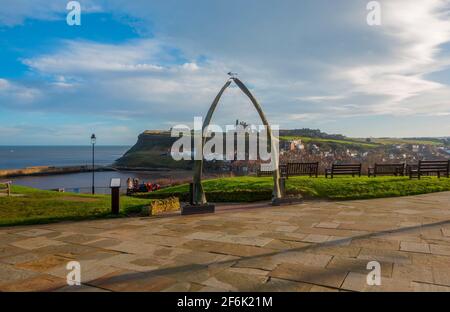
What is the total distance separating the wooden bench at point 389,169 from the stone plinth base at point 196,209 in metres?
12.6

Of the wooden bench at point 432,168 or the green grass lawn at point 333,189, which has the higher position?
the wooden bench at point 432,168

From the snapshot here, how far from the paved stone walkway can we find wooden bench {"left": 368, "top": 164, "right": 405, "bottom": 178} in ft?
35.3

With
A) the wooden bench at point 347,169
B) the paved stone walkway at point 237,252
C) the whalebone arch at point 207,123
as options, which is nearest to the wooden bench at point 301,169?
the wooden bench at point 347,169

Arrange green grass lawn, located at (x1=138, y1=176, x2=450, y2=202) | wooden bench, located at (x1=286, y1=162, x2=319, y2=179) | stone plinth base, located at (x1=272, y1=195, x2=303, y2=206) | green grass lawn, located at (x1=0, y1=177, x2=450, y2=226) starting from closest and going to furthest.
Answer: green grass lawn, located at (x1=0, y1=177, x2=450, y2=226) → stone plinth base, located at (x1=272, y1=195, x2=303, y2=206) → green grass lawn, located at (x1=138, y1=176, x2=450, y2=202) → wooden bench, located at (x1=286, y1=162, x2=319, y2=179)

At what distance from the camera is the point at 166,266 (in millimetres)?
5344

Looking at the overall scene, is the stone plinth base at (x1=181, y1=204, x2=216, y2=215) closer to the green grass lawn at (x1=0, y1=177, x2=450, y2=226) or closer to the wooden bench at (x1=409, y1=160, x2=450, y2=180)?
the green grass lawn at (x1=0, y1=177, x2=450, y2=226)

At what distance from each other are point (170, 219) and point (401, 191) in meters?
9.79

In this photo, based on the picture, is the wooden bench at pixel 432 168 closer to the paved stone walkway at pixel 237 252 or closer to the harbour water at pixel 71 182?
the paved stone walkway at pixel 237 252

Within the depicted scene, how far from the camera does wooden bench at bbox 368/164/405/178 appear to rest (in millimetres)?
20136

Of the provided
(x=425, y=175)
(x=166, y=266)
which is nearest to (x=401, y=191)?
(x=425, y=175)

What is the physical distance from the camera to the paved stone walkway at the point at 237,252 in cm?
462

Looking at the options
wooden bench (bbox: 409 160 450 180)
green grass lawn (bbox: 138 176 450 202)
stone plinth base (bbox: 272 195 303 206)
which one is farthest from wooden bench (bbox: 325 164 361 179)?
stone plinth base (bbox: 272 195 303 206)

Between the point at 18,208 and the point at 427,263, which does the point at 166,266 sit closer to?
the point at 427,263

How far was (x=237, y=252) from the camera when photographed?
606 cm
